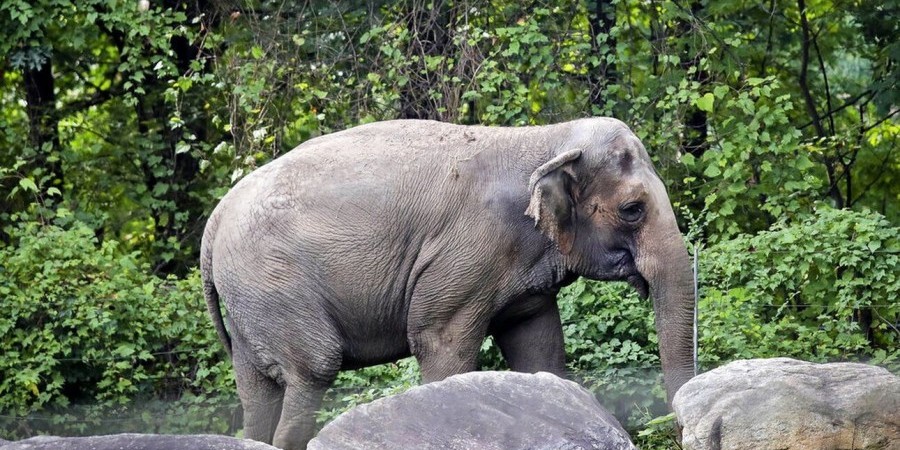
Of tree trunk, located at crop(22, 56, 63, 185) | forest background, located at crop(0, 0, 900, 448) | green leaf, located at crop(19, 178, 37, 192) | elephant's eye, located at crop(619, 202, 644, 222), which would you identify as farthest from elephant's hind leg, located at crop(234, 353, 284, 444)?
tree trunk, located at crop(22, 56, 63, 185)

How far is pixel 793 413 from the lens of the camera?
648 centimetres

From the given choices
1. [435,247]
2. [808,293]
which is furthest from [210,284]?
[808,293]

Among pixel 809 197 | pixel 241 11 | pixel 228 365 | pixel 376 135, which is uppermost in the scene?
pixel 241 11

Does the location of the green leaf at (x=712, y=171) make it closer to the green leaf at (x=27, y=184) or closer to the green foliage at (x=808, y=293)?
the green foliage at (x=808, y=293)

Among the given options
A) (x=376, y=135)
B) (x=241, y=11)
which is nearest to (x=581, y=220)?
(x=376, y=135)

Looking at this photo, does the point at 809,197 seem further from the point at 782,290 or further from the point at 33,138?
the point at 33,138

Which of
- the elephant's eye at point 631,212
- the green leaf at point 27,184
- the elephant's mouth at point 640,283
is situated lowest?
the elephant's mouth at point 640,283

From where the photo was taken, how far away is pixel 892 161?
15922 mm

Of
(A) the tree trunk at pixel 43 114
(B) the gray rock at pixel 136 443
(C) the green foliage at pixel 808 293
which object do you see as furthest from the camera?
(A) the tree trunk at pixel 43 114

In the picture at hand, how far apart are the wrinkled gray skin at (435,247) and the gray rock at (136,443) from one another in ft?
6.23

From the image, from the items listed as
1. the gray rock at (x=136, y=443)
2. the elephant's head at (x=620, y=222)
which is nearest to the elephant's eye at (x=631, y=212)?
the elephant's head at (x=620, y=222)

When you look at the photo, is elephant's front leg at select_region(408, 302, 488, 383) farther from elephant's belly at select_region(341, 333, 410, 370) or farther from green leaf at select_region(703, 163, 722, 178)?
green leaf at select_region(703, 163, 722, 178)

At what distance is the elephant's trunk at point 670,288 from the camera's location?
7.70m

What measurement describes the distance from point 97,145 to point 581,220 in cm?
842
